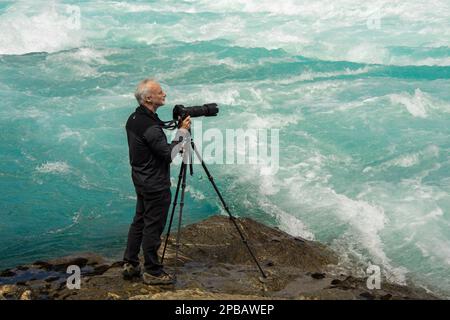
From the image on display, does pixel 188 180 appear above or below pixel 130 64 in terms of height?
below

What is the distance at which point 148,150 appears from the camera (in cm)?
481

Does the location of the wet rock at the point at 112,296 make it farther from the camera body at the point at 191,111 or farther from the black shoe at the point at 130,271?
the camera body at the point at 191,111

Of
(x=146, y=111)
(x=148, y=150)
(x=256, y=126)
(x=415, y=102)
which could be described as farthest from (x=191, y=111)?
(x=415, y=102)

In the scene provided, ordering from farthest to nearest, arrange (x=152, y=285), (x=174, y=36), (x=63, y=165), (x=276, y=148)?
(x=174, y=36) < (x=276, y=148) < (x=63, y=165) < (x=152, y=285)

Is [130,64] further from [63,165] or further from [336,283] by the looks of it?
[336,283]

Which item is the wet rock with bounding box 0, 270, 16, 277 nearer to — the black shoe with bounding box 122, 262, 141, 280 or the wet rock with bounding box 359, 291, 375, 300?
the black shoe with bounding box 122, 262, 141, 280

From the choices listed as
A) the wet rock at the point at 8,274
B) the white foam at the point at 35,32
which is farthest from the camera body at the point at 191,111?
the white foam at the point at 35,32

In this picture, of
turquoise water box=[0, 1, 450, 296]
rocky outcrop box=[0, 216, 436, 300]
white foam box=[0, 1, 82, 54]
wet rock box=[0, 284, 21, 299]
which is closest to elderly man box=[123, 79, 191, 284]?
rocky outcrop box=[0, 216, 436, 300]

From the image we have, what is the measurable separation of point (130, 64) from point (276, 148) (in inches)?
715

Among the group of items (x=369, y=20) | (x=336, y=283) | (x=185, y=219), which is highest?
(x=369, y=20)

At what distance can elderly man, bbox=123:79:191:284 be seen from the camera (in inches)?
186

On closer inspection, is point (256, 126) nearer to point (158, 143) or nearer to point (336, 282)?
point (336, 282)

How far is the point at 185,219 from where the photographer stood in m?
11.5
